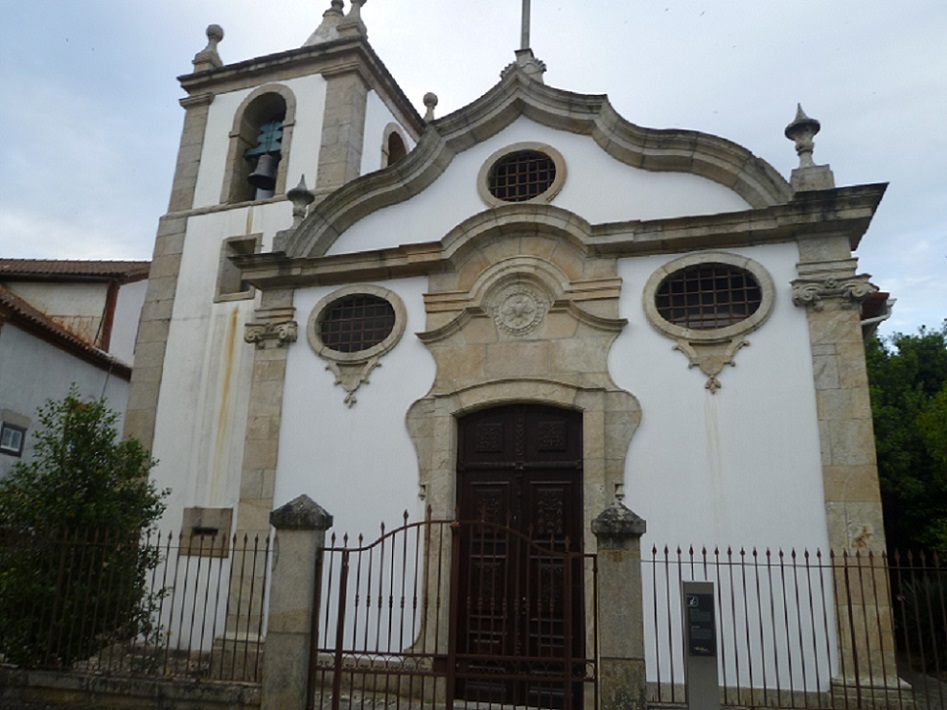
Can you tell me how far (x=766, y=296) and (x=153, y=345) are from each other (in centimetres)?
845

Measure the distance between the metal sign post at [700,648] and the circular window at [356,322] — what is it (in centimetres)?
499

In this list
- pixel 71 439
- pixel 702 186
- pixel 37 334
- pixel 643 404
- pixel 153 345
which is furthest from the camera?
pixel 37 334

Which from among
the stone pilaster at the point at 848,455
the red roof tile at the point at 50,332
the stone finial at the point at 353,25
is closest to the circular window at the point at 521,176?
the stone pilaster at the point at 848,455

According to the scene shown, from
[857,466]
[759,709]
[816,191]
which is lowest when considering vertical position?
[759,709]

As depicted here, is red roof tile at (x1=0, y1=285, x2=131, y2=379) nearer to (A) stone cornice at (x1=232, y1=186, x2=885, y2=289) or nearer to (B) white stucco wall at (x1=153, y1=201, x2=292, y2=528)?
(B) white stucco wall at (x1=153, y1=201, x2=292, y2=528)

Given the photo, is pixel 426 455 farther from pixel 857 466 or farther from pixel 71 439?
pixel 857 466

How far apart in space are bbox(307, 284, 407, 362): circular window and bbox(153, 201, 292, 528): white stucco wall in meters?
1.37

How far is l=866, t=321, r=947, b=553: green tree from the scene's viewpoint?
483 inches

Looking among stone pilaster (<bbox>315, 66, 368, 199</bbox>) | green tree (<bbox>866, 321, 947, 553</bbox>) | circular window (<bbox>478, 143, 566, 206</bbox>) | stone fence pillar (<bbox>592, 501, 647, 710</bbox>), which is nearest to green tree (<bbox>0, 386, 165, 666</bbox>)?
stone fence pillar (<bbox>592, 501, 647, 710</bbox>)

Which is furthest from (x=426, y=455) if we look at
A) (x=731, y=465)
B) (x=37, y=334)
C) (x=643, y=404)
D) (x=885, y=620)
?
(x=37, y=334)

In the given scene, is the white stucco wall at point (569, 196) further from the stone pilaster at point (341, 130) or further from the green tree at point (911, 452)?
the green tree at point (911, 452)

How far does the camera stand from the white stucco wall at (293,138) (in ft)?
39.8

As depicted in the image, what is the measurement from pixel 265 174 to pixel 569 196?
17.5 feet

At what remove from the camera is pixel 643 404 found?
325 inches
